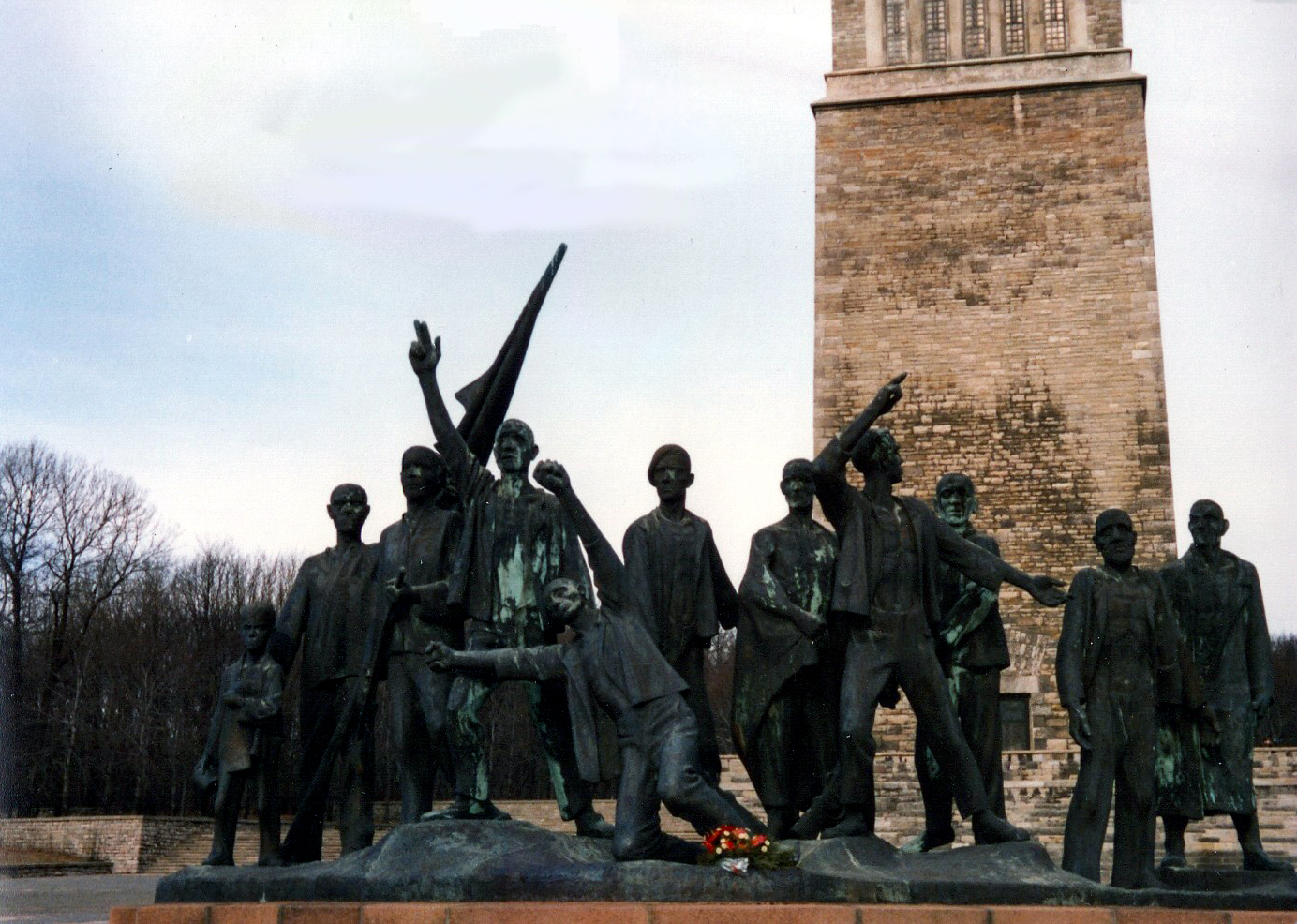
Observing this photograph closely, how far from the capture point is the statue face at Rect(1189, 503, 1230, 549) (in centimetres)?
984

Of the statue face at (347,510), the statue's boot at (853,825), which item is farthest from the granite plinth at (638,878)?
the statue face at (347,510)

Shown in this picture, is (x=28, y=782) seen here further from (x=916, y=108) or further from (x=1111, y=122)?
(x=1111, y=122)

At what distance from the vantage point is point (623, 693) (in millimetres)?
8102

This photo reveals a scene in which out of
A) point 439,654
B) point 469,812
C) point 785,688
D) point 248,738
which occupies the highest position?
point 439,654

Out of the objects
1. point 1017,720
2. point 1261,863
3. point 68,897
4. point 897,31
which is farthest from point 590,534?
point 897,31

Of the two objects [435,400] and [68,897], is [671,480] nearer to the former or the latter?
[435,400]

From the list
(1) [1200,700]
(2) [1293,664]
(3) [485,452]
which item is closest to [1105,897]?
(1) [1200,700]

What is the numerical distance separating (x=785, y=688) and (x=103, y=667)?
37.8 metres

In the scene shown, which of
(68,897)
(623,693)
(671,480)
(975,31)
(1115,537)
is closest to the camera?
(623,693)

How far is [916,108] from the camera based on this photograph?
103 feet

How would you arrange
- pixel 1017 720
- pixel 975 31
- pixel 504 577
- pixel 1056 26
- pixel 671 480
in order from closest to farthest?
pixel 504 577 < pixel 671 480 < pixel 1017 720 < pixel 1056 26 < pixel 975 31

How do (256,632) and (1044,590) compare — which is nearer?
(1044,590)

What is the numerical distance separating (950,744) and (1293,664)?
59.6 m

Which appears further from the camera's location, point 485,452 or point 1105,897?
point 485,452
